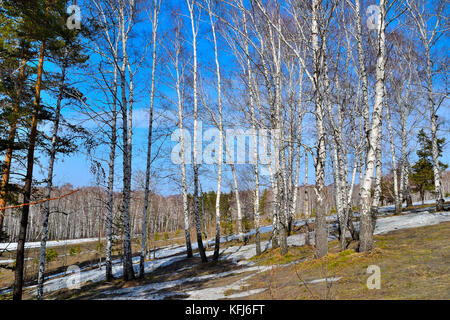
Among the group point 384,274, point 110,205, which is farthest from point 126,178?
point 384,274

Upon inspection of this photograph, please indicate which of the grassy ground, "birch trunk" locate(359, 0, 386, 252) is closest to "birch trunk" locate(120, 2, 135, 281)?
the grassy ground

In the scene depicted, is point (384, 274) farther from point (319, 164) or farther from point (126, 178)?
point (126, 178)

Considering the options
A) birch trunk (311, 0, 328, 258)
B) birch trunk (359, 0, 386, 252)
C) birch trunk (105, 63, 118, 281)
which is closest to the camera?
birch trunk (359, 0, 386, 252)

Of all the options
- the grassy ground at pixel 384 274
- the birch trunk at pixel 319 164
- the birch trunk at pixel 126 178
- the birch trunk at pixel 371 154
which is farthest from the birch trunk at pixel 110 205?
the birch trunk at pixel 371 154

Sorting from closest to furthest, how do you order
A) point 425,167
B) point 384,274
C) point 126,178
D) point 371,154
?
point 384,274 < point 371,154 < point 126,178 < point 425,167

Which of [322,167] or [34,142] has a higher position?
[34,142]

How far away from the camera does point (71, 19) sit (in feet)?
29.1

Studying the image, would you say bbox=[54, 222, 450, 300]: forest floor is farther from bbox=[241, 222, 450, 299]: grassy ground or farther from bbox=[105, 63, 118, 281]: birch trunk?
bbox=[105, 63, 118, 281]: birch trunk

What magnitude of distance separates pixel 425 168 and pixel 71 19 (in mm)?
29906

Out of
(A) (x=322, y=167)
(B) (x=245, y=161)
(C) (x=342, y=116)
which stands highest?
→ (C) (x=342, y=116)

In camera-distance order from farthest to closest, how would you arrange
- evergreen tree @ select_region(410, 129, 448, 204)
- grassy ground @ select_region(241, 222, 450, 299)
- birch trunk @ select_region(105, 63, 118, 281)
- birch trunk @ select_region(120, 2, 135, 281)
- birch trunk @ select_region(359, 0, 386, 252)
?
1. evergreen tree @ select_region(410, 129, 448, 204)
2. birch trunk @ select_region(105, 63, 118, 281)
3. birch trunk @ select_region(120, 2, 135, 281)
4. birch trunk @ select_region(359, 0, 386, 252)
5. grassy ground @ select_region(241, 222, 450, 299)

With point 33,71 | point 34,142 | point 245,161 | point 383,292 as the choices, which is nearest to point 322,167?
point 383,292

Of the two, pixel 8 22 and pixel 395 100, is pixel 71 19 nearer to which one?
pixel 8 22

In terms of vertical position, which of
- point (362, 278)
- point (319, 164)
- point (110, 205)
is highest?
point (319, 164)
